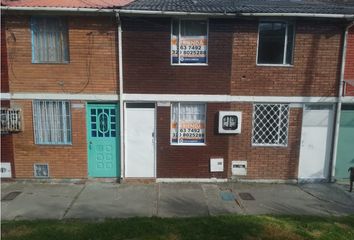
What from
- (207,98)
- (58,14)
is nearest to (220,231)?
(207,98)

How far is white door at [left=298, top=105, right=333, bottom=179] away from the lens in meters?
9.09

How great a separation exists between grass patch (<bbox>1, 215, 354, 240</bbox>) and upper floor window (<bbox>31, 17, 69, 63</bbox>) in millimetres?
4624

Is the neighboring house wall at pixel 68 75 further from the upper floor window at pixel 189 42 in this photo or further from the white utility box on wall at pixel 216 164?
the white utility box on wall at pixel 216 164

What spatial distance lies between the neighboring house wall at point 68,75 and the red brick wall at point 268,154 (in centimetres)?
396

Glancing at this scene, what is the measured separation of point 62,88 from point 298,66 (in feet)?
22.8

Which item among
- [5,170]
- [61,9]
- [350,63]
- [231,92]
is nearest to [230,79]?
[231,92]

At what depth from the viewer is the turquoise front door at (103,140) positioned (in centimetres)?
884

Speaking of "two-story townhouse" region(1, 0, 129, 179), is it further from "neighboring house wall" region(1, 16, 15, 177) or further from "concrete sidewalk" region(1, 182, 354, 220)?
"concrete sidewalk" region(1, 182, 354, 220)

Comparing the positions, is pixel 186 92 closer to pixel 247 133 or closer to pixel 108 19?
pixel 247 133

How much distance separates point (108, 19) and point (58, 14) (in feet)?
4.54

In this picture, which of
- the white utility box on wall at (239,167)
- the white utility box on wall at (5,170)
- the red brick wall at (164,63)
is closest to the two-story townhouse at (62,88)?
the white utility box on wall at (5,170)

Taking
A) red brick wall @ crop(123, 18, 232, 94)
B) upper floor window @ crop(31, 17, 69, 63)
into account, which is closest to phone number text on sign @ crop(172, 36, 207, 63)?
red brick wall @ crop(123, 18, 232, 94)

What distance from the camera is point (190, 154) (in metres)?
8.96

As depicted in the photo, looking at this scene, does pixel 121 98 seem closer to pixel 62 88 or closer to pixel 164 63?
pixel 164 63
